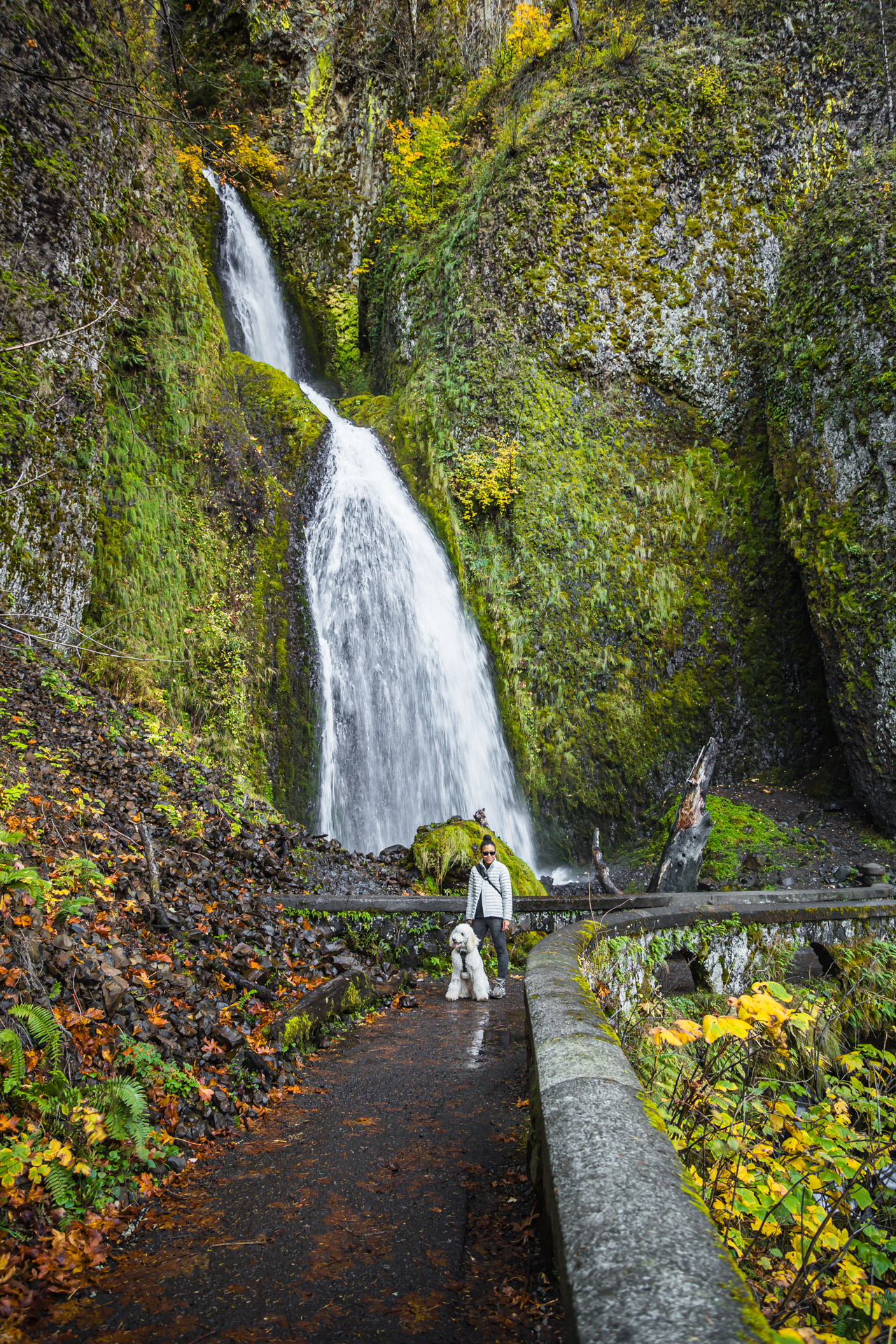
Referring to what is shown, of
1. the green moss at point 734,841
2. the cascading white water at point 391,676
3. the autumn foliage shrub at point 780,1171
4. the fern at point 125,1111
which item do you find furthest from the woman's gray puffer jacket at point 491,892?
the green moss at point 734,841

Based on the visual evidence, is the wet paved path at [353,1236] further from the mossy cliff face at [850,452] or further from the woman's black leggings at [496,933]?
the mossy cliff face at [850,452]

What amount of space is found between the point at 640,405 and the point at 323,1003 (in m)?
15.3

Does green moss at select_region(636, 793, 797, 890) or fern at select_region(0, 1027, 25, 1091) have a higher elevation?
fern at select_region(0, 1027, 25, 1091)

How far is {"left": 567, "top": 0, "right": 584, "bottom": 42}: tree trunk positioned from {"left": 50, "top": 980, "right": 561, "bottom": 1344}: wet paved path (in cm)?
2361

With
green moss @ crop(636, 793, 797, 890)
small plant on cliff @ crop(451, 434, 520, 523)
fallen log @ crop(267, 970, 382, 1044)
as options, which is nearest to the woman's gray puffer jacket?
fallen log @ crop(267, 970, 382, 1044)

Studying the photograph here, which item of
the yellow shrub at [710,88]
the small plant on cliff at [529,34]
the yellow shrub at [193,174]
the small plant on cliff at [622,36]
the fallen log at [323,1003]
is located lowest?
the fallen log at [323,1003]

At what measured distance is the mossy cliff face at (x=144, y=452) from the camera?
→ 28.7 feet

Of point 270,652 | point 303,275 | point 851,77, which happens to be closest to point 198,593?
point 270,652

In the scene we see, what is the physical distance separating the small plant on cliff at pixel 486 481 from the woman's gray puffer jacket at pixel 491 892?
10557 mm

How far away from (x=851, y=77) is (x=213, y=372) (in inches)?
630

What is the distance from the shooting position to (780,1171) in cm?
332

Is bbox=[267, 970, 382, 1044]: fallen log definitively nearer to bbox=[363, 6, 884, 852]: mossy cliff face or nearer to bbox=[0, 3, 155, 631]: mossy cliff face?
bbox=[0, 3, 155, 631]: mossy cliff face

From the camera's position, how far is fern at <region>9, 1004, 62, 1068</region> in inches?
122

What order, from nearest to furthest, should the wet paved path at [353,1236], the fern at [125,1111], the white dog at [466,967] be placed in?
1. the wet paved path at [353,1236]
2. the fern at [125,1111]
3. the white dog at [466,967]
